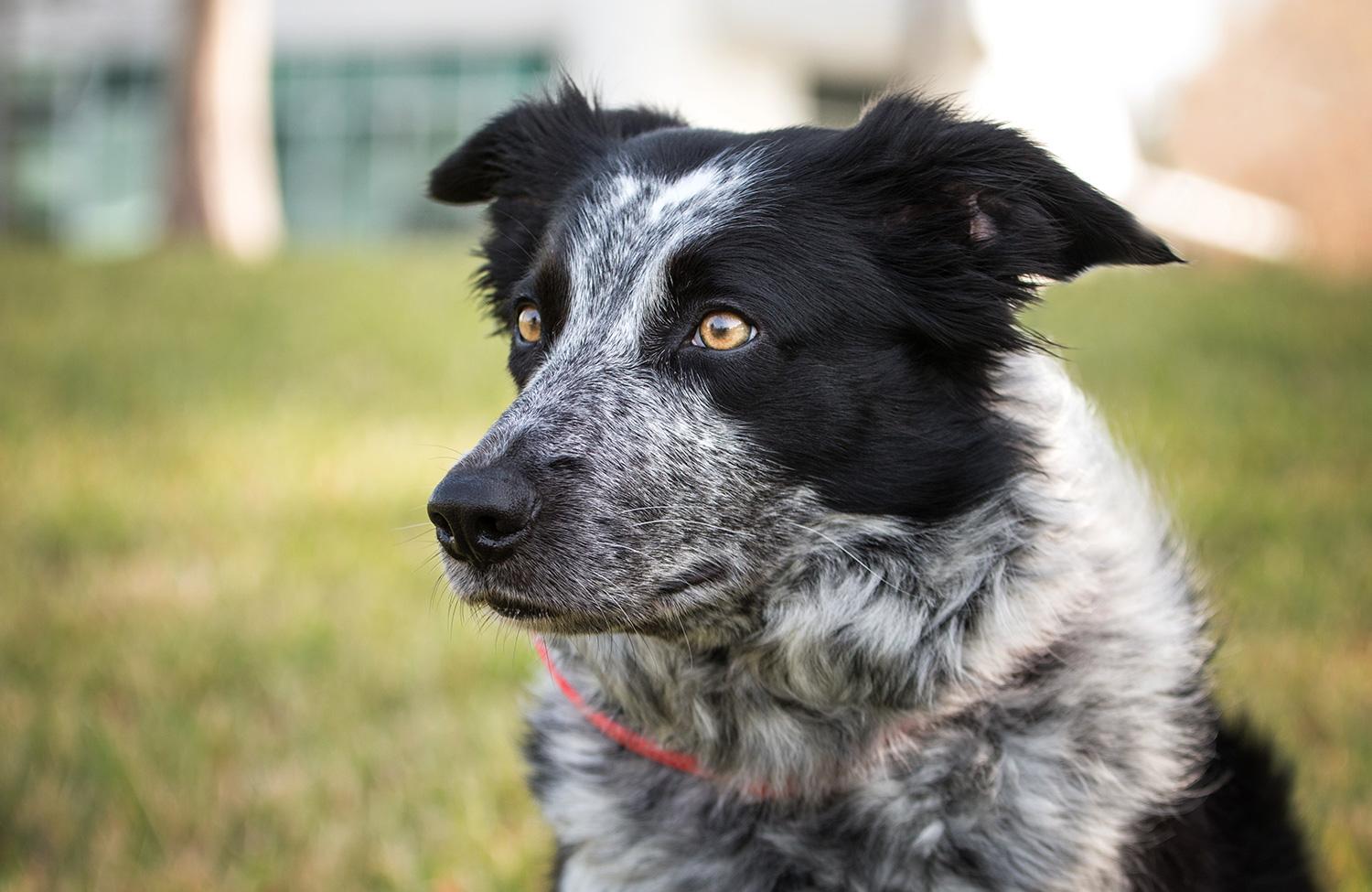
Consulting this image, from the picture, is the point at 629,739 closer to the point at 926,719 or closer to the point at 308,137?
the point at 926,719

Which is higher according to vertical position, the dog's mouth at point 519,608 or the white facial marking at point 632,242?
the white facial marking at point 632,242

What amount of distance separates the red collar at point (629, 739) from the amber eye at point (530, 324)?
29.4 inches

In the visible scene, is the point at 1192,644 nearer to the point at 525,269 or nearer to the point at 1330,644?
the point at 525,269

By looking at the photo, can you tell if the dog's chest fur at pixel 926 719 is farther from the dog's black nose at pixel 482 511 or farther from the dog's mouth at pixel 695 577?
the dog's black nose at pixel 482 511

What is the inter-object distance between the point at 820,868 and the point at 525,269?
1.66 metres

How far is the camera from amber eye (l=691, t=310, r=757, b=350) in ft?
8.30

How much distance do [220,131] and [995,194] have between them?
49.5 feet

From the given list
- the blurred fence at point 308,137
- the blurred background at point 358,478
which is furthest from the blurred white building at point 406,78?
the blurred background at point 358,478

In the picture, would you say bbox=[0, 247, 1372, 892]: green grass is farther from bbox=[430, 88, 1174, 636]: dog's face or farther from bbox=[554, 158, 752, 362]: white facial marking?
bbox=[554, 158, 752, 362]: white facial marking

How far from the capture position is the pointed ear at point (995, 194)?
7.84ft

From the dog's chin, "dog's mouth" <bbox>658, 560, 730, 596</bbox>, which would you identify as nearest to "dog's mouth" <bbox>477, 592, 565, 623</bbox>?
the dog's chin

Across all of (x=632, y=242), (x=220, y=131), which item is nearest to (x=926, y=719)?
(x=632, y=242)

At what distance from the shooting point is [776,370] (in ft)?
8.19

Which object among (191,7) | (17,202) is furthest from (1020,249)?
(17,202)
